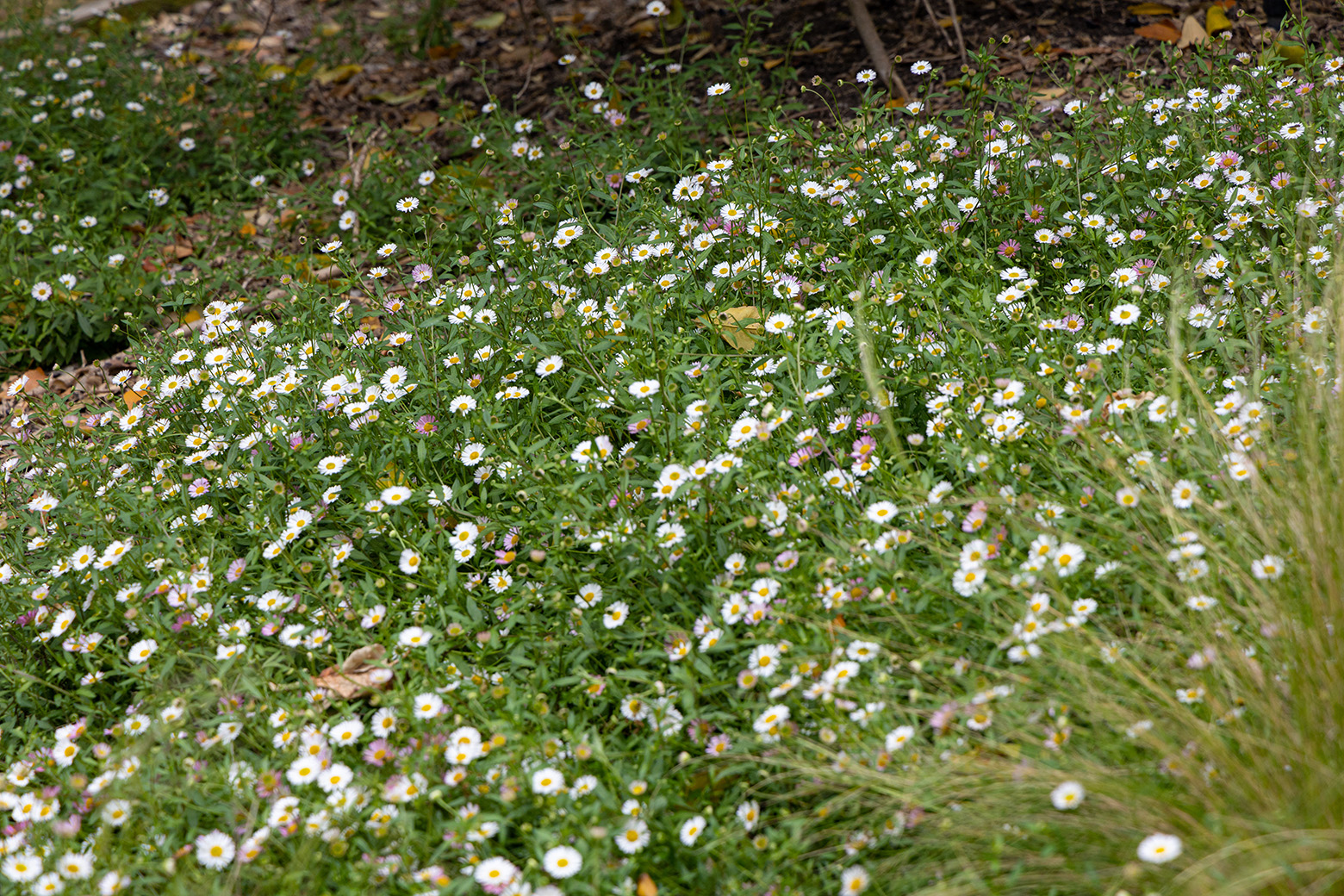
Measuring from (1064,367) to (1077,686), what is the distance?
3.24 feet

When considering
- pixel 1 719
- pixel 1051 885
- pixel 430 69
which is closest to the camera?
pixel 1051 885

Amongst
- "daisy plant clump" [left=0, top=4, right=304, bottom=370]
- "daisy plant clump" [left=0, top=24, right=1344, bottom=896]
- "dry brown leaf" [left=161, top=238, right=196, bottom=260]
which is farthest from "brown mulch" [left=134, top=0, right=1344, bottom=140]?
"dry brown leaf" [left=161, top=238, right=196, bottom=260]

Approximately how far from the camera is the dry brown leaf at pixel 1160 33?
473 centimetres

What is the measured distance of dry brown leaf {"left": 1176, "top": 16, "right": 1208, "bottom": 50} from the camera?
465 centimetres

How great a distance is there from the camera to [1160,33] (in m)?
4.75

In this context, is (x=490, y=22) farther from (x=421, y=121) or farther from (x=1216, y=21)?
(x=1216, y=21)

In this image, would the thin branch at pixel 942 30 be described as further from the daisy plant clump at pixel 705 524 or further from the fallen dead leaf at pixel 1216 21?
the daisy plant clump at pixel 705 524

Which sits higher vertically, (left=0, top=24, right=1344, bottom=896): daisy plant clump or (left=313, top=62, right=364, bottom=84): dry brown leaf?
(left=313, top=62, right=364, bottom=84): dry brown leaf

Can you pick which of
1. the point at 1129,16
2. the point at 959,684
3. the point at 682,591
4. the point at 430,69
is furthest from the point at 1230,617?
the point at 430,69

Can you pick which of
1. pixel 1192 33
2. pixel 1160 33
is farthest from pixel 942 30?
pixel 1192 33

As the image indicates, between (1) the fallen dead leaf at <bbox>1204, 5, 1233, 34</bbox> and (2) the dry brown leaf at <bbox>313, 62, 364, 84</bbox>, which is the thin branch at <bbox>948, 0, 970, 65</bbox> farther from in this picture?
(2) the dry brown leaf at <bbox>313, 62, 364, 84</bbox>

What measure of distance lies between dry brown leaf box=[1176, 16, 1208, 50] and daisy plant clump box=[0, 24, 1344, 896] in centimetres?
81

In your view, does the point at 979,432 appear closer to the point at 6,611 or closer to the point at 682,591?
the point at 682,591

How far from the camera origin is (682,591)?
2648 millimetres
